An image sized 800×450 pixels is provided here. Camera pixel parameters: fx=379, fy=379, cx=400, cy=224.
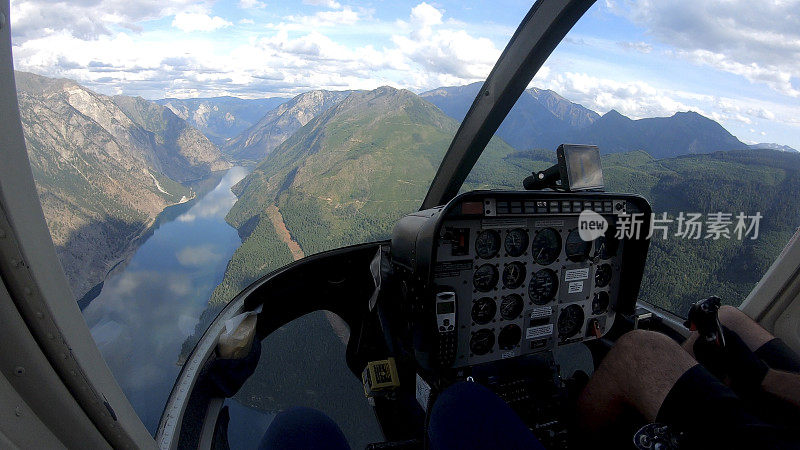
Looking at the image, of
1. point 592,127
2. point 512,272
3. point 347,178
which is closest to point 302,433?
point 512,272

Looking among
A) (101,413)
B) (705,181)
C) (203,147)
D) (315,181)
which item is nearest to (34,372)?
(101,413)

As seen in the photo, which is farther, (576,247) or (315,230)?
(315,230)

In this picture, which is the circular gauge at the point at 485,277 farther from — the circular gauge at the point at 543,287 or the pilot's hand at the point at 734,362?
the pilot's hand at the point at 734,362

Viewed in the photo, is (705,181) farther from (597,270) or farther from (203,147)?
(203,147)

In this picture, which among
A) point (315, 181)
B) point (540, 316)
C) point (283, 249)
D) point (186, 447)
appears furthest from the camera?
point (315, 181)

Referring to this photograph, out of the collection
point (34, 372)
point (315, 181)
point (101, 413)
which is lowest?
point (315, 181)

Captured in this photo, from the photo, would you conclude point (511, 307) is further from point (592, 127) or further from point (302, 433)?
point (592, 127)
